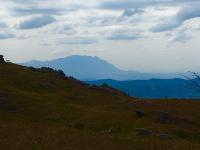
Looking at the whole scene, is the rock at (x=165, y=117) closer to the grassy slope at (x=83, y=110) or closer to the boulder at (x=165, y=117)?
the boulder at (x=165, y=117)

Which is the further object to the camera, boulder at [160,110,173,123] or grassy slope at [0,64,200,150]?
boulder at [160,110,173,123]

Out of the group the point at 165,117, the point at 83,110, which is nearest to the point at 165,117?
the point at 165,117

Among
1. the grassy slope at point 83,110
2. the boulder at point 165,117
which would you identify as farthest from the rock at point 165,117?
the grassy slope at point 83,110

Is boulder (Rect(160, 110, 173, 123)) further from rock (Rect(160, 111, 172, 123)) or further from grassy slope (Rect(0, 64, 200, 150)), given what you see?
grassy slope (Rect(0, 64, 200, 150))

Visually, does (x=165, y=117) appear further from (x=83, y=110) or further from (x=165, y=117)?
(x=83, y=110)

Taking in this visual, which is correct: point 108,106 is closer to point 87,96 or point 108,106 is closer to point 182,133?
point 87,96

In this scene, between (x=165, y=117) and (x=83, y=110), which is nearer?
→ (x=165, y=117)

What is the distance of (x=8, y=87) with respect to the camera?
330 ft

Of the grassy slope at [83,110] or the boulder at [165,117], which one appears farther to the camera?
the boulder at [165,117]

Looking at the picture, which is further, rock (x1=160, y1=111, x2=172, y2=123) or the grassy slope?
rock (x1=160, y1=111, x2=172, y2=123)

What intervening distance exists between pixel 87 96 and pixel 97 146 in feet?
239

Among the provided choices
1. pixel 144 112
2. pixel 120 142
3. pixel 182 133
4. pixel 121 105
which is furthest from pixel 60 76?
pixel 120 142

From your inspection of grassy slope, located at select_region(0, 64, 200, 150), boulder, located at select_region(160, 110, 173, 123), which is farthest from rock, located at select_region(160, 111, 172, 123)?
grassy slope, located at select_region(0, 64, 200, 150)

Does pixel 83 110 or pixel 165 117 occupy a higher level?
pixel 83 110
